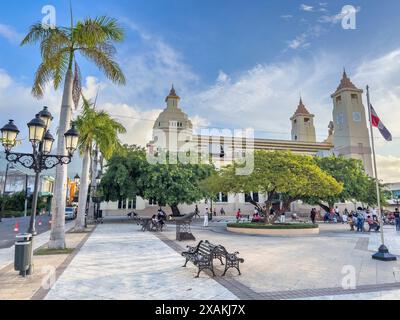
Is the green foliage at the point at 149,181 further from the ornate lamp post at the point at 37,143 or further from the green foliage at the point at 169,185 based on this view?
the ornate lamp post at the point at 37,143

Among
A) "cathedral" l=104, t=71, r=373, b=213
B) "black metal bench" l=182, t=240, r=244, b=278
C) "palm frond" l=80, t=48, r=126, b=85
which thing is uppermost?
"cathedral" l=104, t=71, r=373, b=213

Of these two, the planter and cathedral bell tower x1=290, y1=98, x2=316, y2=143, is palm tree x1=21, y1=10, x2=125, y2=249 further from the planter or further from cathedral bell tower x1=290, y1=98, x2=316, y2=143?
cathedral bell tower x1=290, y1=98, x2=316, y2=143

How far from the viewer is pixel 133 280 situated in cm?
684

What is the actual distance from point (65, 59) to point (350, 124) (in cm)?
5214

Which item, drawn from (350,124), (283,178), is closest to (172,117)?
(350,124)

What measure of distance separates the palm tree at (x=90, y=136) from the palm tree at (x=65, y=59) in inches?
211

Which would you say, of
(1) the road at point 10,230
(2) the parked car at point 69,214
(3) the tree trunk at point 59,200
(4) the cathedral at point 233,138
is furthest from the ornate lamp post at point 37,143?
(4) the cathedral at point 233,138

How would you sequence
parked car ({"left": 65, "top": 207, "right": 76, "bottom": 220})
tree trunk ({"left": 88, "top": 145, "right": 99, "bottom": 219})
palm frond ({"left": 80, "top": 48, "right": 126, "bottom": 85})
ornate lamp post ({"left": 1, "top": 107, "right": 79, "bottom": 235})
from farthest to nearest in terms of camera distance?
parked car ({"left": 65, "top": 207, "right": 76, "bottom": 220}), tree trunk ({"left": 88, "top": 145, "right": 99, "bottom": 219}), palm frond ({"left": 80, "top": 48, "right": 126, "bottom": 85}), ornate lamp post ({"left": 1, "top": 107, "right": 79, "bottom": 235})

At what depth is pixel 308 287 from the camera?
6.37 m

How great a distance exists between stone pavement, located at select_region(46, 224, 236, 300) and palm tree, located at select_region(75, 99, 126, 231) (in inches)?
368

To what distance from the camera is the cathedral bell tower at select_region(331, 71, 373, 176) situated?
51.1 meters

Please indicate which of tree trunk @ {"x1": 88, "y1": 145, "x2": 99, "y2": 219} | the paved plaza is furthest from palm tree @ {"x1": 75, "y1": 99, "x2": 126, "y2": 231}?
the paved plaza
